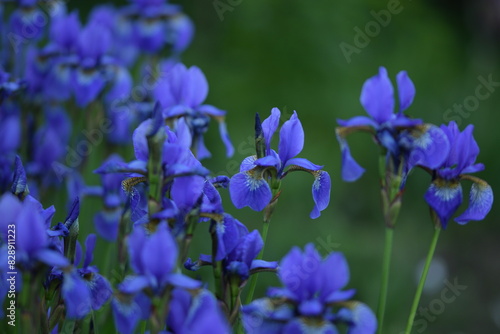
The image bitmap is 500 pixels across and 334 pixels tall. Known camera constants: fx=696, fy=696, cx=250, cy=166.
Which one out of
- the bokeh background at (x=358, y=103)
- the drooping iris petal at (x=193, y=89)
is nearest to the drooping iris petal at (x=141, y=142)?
the drooping iris petal at (x=193, y=89)

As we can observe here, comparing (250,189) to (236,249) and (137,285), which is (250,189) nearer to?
(236,249)

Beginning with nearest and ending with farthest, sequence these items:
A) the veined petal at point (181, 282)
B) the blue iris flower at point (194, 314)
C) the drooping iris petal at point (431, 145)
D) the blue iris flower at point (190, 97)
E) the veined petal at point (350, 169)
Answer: the blue iris flower at point (194, 314) → the veined petal at point (181, 282) → the drooping iris petal at point (431, 145) → the veined petal at point (350, 169) → the blue iris flower at point (190, 97)

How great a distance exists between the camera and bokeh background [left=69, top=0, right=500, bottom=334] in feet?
11.8

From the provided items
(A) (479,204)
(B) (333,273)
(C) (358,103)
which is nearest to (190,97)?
(A) (479,204)

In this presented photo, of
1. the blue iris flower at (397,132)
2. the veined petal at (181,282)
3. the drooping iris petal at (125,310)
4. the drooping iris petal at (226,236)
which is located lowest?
the drooping iris petal at (125,310)

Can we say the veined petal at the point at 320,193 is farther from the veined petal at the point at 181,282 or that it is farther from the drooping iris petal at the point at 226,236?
the veined petal at the point at 181,282

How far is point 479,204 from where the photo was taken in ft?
5.45

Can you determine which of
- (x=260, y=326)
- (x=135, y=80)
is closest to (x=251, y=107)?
(x=135, y=80)

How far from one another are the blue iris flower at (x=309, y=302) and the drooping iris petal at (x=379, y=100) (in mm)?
505

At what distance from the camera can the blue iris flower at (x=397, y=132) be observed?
153cm

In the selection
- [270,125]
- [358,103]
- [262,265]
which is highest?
[270,125]

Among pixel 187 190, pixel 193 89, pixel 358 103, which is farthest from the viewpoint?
pixel 358 103

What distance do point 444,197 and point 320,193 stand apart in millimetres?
287

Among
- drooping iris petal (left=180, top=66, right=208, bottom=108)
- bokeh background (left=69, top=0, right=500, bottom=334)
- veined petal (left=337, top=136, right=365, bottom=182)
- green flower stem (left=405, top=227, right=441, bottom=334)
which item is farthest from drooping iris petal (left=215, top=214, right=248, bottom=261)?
bokeh background (left=69, top=0, right=500, bottom=334)
